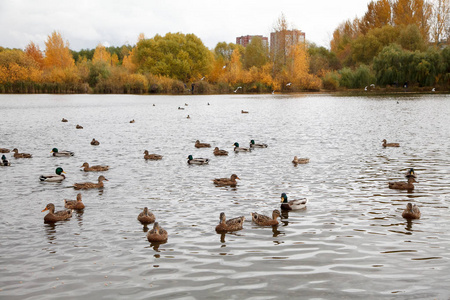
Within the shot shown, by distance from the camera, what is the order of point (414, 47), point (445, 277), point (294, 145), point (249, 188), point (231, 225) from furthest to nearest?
point (414, 47) < point (294, 145) < point (249, 188) < point (231, 225) < point (445, 277)

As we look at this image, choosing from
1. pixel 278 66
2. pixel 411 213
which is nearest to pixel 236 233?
pixel 411 213

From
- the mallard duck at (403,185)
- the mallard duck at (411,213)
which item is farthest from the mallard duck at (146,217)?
the mallard duck at (403,185)

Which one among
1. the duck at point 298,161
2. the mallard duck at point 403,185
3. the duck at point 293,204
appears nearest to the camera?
the duck at point 293,204

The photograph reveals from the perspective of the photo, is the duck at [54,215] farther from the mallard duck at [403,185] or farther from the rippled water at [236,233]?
the mallard duck at [403,185]

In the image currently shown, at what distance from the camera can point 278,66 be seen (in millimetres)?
108438

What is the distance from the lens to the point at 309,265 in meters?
9.21

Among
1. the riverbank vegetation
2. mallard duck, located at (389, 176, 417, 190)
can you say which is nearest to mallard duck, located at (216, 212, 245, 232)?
mallard duck, located at (389, 176, 417, 190)

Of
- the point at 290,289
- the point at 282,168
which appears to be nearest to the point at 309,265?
the point at 290,289

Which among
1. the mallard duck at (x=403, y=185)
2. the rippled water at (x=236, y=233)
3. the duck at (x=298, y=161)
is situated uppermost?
the duck at (x=298, y=161)

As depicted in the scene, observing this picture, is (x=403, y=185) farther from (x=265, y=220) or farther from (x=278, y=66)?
(x=278, y=66)

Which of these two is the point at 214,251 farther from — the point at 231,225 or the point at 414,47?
the point at 414,47

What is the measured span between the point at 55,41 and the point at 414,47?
93.5 metres

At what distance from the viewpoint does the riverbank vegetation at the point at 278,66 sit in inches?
3494

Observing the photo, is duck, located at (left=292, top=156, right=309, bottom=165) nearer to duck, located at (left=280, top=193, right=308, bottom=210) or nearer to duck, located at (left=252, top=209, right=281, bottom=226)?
duck, located at (left=280, top=193, right=308, bottom=210)
